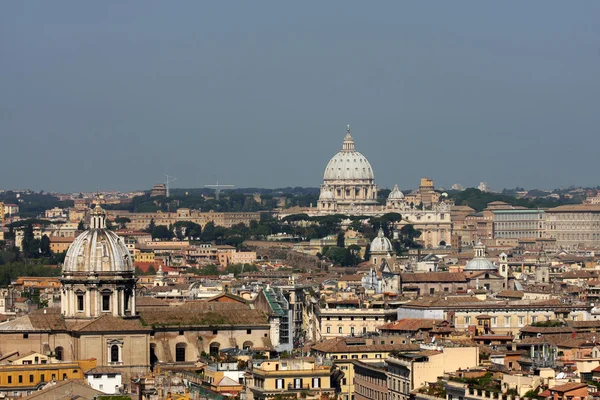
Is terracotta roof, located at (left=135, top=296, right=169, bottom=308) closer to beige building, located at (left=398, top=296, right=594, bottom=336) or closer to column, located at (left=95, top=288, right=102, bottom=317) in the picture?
column, located at (left=95, top=288, right=102, bottom=317)

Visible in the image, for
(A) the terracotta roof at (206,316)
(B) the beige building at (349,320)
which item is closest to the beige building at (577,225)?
(B) the beige building at (349,320)

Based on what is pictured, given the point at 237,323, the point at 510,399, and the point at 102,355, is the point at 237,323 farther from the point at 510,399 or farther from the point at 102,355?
the point at 510,399

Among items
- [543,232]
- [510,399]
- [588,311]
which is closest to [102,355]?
[588,311]

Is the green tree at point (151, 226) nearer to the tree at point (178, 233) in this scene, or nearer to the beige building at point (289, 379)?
the tree at point (178, 233)

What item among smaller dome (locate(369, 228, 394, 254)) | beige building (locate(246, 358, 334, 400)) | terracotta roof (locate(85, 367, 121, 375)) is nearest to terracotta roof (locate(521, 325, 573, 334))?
terracotta roof (locate(85, 367, 121, 375))

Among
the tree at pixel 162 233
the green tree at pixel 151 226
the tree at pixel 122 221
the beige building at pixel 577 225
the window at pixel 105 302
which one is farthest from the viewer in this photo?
the tree at pixel 122 221

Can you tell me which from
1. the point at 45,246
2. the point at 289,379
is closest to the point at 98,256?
the point at 289,379
